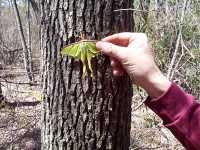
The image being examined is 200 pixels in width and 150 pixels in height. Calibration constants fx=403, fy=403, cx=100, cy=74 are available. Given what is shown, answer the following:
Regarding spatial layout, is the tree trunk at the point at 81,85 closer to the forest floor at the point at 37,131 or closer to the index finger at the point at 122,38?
the index finger at the point at 122,38

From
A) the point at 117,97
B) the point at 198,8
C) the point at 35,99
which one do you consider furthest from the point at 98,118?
the point at 35,99

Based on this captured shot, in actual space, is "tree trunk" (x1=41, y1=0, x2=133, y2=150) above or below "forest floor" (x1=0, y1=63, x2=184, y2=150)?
above

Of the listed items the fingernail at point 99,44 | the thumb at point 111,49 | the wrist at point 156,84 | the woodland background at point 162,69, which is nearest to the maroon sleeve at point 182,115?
the wrist at point 156,84

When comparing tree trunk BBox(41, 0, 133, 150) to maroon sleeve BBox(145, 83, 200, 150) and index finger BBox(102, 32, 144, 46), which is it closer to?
index finger BBox(102, 32, 144, 46)

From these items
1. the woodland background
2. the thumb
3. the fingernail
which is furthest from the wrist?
the woodland background

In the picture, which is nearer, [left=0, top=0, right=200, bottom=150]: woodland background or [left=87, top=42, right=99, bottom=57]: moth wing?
[left=87, top=42, right=99, bottom=57]: moth wing

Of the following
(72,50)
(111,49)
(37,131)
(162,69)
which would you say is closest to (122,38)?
(111,49)
